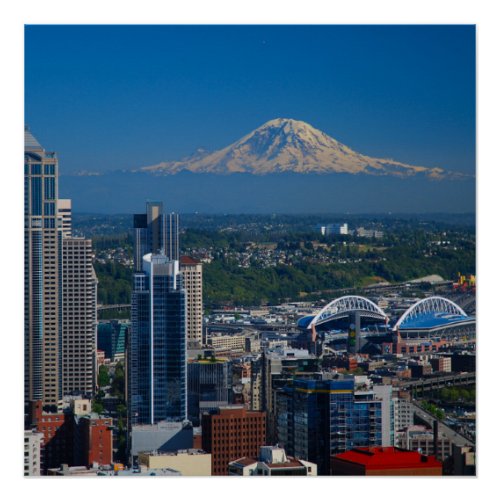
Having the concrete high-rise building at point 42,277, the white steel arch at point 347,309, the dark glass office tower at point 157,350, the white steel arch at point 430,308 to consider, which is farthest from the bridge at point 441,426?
the white steel arch at point 430,308

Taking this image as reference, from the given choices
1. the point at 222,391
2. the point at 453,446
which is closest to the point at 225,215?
the point at 222,391

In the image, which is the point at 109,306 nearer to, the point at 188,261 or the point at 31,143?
the point at 188,261

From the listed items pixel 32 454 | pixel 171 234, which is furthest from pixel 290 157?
pixel 32 454

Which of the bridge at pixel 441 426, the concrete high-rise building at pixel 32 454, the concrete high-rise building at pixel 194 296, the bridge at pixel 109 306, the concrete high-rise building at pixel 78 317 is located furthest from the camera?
the concrete high-rise building at pixel 194 296

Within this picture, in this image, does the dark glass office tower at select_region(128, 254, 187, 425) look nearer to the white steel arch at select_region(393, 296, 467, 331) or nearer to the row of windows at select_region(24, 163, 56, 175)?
the row of windows at select_region(24, 163, 56, 175)

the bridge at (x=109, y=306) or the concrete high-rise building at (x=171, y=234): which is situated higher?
the concrete high-rise building at (x=171, y=234)

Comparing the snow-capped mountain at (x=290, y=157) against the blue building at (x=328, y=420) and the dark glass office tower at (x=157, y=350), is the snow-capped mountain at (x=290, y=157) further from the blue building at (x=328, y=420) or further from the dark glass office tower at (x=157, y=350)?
the blue building at (x=328, y=420)

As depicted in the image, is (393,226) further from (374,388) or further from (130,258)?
(374,388)
